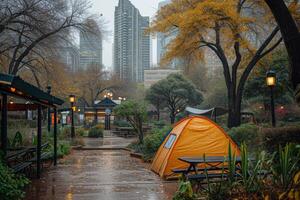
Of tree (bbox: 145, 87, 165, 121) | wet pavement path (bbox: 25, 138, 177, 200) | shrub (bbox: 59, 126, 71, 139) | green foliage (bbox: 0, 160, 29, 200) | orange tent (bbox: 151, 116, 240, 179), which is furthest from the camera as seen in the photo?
tree (bbox: 145, 87, 165, 121)

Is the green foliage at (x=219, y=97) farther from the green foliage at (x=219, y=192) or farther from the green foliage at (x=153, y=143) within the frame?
the green foliage at (x=219, y=192)

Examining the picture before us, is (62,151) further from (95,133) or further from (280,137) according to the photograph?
(95,133)

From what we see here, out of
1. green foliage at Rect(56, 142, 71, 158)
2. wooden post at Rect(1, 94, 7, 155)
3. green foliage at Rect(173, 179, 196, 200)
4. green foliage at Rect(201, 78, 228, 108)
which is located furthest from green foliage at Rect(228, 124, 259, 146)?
green foliage at Rect(201, 78, 228, 108)

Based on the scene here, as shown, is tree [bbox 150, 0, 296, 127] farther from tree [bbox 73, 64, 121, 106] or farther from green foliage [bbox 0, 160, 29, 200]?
tree [bbox 73, 64, 121, 106]

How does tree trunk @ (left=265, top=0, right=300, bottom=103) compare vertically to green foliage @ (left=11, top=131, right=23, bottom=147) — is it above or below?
above

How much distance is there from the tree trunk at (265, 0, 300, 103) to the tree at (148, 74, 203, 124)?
36.0 m

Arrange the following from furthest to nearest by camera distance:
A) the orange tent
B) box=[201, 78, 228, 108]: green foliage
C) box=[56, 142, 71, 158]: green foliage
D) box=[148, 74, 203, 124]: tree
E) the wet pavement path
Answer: box=[201, 78, 228, 108]: green foliage < box=[148, 74, 203, 124]: tree < box=[56, 142, 71, 158]: green foliage < the orange tent < the wet pavement path

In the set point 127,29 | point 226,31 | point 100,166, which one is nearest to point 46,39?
point 226,31

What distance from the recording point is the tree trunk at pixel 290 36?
689 centimetres

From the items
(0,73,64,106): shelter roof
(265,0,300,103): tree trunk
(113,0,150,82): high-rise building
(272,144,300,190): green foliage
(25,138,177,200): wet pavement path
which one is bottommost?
(25,138,177,200): wet pavement path

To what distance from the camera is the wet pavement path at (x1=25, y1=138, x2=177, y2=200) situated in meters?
7.92

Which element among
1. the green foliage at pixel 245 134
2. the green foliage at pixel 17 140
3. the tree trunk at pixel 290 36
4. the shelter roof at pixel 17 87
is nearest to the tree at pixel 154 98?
the green foliage at pixel 245 134

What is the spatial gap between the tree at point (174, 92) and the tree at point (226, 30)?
1997cm

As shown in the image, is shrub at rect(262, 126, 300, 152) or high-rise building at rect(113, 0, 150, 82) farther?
high-rise building at rect(113, 0, 150, 82)
